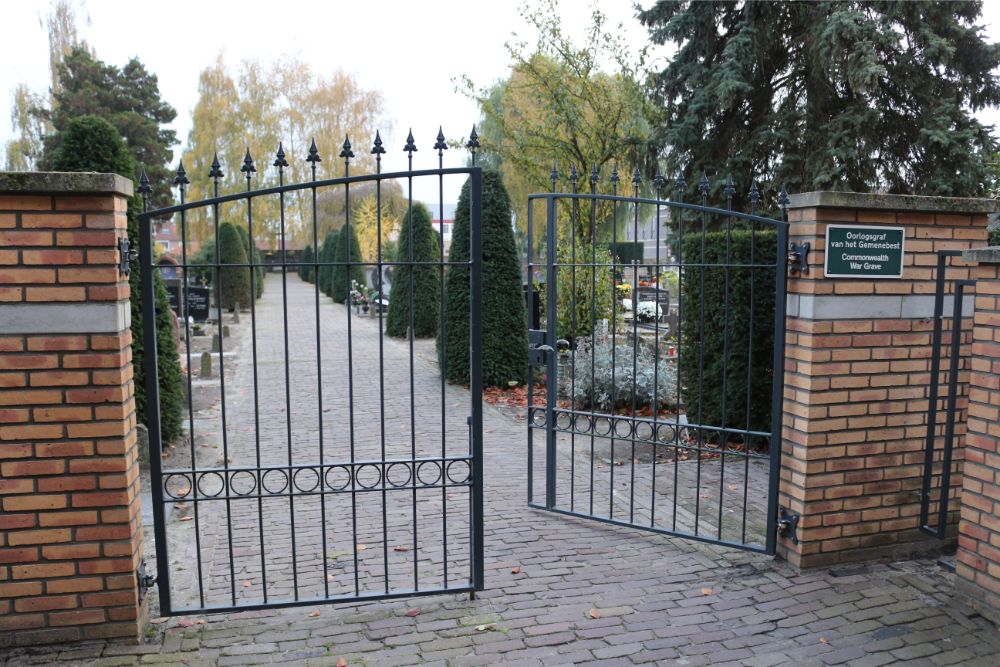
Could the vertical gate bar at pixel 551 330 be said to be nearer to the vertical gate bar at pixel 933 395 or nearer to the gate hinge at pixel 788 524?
the gate hinge at pixel 788 524

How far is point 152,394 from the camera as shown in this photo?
3.68 meters

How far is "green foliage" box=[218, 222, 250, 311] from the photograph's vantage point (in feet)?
77.4

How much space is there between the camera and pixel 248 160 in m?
3.37

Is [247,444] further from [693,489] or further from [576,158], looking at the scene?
[576,158]

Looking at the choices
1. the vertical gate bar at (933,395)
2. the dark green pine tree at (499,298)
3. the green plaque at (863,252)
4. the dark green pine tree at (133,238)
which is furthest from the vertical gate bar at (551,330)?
the dark green pine tree at (499,298)

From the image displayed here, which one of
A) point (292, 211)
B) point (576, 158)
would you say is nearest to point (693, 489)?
point (576, 158)

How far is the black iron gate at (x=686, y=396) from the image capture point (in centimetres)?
462

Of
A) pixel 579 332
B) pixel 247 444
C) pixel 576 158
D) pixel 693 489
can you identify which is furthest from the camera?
pixel 576 158

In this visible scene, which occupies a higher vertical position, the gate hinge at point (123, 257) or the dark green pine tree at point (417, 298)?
the gate hinge at point (123, 257)

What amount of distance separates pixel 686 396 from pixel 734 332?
1.02m

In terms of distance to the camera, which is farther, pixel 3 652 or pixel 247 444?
pixel 247 444

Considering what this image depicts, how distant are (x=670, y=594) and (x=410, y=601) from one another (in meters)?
1.49

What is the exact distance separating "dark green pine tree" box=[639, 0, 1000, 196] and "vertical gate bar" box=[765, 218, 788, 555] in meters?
8.50

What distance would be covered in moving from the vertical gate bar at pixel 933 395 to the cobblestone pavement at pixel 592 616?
0.35 meters
